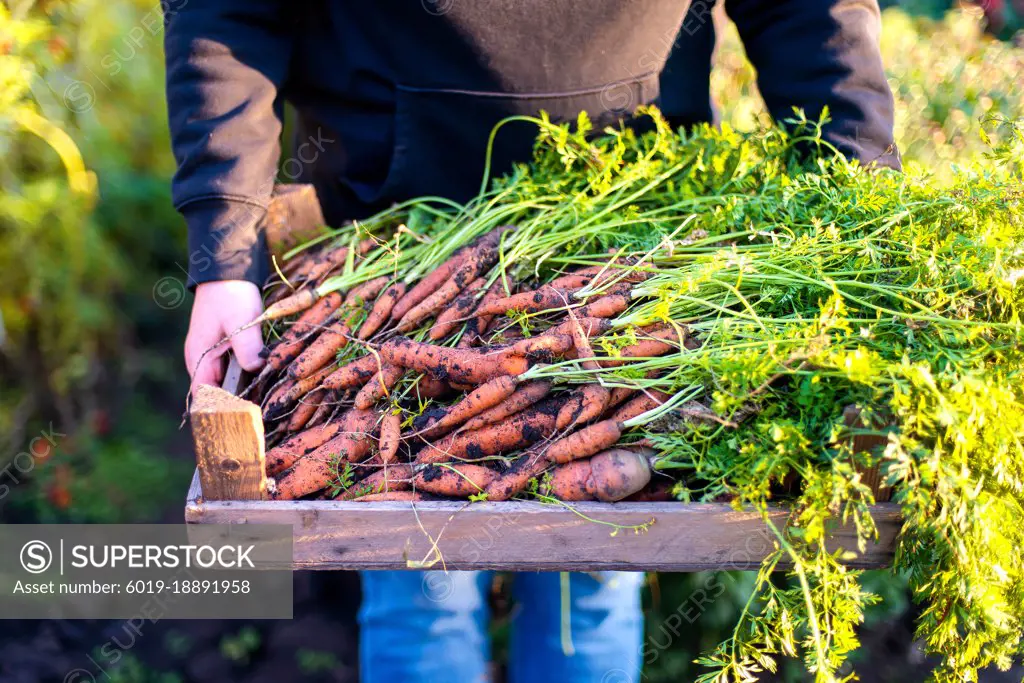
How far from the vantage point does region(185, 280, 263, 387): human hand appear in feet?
5.08

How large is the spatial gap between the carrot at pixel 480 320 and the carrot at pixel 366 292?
0.24 meters

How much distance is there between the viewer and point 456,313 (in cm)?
148

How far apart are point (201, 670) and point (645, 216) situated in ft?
6.28

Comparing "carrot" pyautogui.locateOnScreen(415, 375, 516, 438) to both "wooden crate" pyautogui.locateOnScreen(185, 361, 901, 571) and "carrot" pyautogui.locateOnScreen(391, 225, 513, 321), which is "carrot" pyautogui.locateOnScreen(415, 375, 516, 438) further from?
"carrot" pyautogui.locateOnScreen(391, 225, 513, 321)

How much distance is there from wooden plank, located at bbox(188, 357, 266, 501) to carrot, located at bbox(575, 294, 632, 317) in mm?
585

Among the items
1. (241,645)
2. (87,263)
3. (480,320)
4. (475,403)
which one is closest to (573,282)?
(480,320)

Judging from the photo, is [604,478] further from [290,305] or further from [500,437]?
[290,305]

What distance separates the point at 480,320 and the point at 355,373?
265 millimetres

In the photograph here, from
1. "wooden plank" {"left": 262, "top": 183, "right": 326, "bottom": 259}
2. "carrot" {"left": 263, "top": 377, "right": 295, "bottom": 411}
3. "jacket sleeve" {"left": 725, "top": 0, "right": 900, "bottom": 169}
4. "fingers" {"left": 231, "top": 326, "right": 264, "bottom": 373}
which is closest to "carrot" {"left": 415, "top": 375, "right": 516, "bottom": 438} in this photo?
"carrot" {"left": 263, "top": 377, "right": 295, "bottom": 411}

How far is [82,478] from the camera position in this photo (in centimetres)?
277

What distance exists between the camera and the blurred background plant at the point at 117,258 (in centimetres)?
251

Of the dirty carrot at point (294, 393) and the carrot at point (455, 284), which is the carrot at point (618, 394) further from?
the dirty carrot at point (294, 393)

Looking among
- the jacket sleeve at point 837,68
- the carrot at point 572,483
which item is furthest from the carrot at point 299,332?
the jacket sleeve at point 837,68

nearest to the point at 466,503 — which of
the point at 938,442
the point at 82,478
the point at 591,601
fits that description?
the point at 591,601
